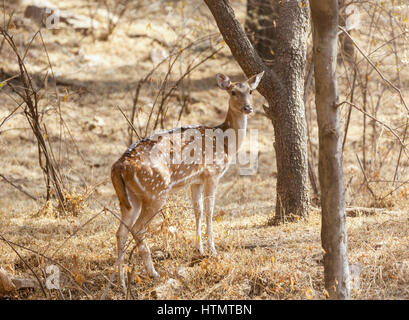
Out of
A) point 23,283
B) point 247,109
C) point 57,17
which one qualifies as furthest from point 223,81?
point 57,17

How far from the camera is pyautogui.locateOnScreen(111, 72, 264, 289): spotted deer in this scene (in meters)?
5.89

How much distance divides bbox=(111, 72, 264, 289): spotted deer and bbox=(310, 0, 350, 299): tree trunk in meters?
1.77

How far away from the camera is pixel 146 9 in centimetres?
1738

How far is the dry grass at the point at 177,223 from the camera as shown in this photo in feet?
18.7

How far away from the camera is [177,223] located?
7340mm

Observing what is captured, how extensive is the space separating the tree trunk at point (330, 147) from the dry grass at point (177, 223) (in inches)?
16.9

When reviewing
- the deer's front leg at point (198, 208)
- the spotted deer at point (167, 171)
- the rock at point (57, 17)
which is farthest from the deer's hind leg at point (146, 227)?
the rock at point (57, 17)

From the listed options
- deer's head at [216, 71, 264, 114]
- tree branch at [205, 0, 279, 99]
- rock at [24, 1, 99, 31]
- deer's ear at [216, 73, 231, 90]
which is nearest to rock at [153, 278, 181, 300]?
deer's head at [216, 71, 264, 114]

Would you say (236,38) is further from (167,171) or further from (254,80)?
(167,171)

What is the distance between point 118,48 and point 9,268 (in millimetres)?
10659

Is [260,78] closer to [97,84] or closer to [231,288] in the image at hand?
[231,288]

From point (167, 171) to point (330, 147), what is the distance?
2090 millimetres

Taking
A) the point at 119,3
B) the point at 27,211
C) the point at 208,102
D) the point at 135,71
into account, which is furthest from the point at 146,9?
the point at 27,211

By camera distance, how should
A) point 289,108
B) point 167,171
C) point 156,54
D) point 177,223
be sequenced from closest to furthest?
point 167,171 < point 177,223 < point 289,108 < point 156,54
